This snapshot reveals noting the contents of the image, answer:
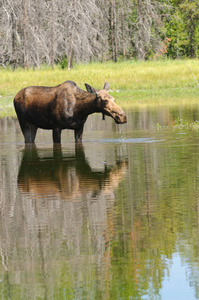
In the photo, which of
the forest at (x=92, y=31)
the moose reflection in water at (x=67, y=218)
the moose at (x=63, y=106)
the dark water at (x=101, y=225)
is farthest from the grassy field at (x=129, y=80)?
the moose reflection in water at (x=67, y=218)

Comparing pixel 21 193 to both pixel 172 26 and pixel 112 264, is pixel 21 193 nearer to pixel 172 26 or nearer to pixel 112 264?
pixel 112 264

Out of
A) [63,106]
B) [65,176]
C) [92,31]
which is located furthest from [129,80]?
[65,176]

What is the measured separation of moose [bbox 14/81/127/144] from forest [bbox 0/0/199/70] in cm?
3944

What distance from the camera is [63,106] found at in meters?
15.5

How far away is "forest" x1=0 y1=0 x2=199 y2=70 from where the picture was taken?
192ft

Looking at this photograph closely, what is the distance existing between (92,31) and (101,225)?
57973mm

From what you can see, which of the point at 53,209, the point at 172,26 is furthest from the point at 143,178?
the point at 172,26

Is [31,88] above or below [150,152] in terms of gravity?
above

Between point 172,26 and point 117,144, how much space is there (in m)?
68.1

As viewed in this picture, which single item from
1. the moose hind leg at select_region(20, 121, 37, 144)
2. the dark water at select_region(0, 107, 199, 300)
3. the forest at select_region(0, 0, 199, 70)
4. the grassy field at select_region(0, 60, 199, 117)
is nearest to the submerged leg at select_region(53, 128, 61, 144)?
the moose hind leg at select_region(20, 121, 37, 144)

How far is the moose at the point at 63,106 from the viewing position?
1530 centimetres

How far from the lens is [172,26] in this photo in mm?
81938

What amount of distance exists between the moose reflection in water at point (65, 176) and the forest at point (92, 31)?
140 ft

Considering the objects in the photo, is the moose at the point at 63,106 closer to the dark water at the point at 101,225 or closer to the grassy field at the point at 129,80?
the dark water at the point at 101,225
